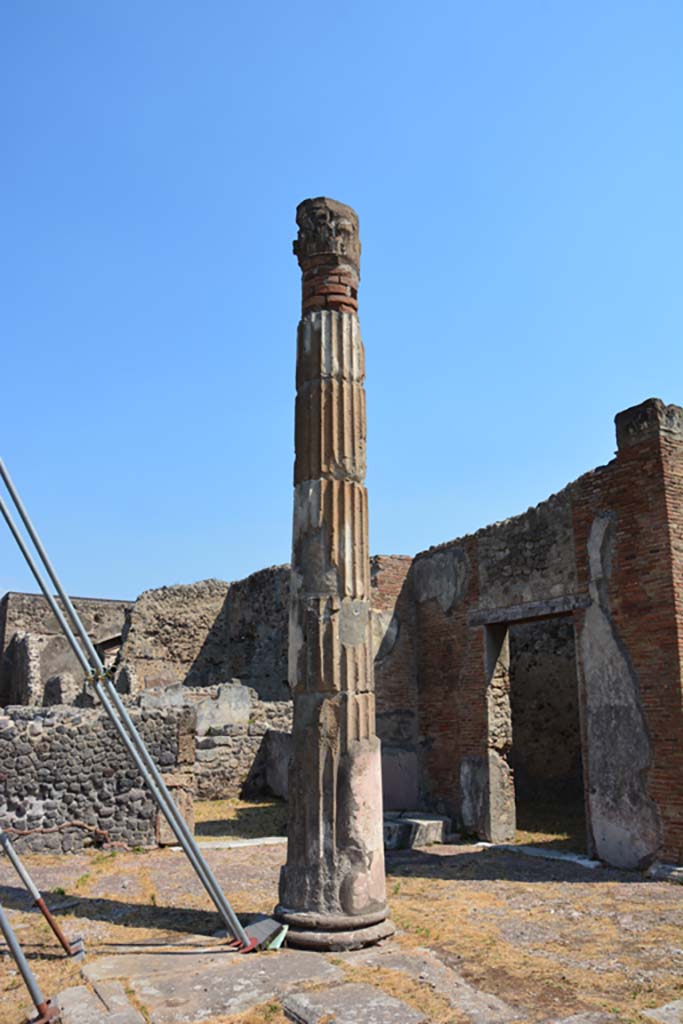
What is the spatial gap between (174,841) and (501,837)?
3.92 m

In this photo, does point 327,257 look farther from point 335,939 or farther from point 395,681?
point 395,681

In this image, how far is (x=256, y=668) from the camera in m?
20.3

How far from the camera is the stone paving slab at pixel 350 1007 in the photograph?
4086mm

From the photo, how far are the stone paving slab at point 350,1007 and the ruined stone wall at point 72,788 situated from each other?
5.27 metres

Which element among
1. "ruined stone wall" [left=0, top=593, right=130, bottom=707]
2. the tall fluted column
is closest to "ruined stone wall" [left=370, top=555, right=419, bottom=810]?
the tall fluted column

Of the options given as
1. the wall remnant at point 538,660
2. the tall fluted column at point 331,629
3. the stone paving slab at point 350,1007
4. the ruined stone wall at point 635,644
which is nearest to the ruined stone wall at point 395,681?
the wall remnant at point 538,660

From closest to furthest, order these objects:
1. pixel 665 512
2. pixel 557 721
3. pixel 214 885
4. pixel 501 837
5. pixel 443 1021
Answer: pixel 443 1021 → pixel 214 885 → pixel 665 512 → pixel 501 837 → pixel 557 721

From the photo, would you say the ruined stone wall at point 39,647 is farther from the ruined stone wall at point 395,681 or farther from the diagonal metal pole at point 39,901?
the diagonal metal pole at point 39,901

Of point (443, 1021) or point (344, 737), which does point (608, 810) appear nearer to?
point (344, 737)

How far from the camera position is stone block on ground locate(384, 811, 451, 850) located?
32.6ft

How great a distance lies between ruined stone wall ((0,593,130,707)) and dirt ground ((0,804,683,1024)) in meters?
9.90

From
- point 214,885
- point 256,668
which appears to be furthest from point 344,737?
point 256,668

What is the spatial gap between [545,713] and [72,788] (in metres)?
7.76

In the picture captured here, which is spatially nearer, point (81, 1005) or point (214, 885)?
point (81, 1005)
